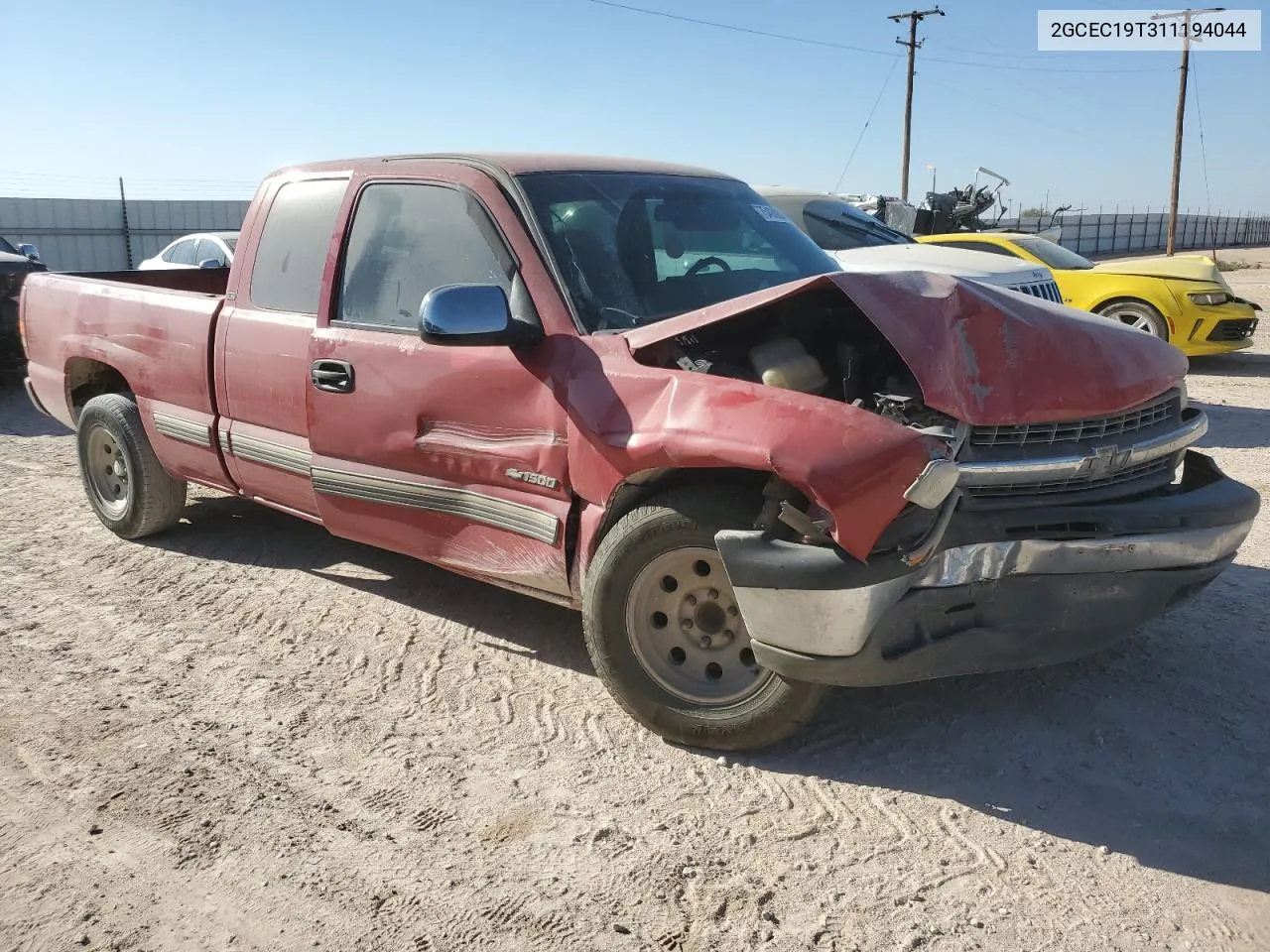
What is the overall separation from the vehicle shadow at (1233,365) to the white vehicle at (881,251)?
4034 mm

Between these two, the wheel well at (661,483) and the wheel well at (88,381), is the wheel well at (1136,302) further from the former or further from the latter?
the wheel well at (88,381)

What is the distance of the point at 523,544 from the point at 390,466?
72cm

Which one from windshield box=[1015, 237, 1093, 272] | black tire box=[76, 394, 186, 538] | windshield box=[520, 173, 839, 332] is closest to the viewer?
windshield box=[520, 173, 839, 332]

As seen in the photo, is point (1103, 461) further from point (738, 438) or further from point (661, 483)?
point (661, 483)

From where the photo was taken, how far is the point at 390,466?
4117mm

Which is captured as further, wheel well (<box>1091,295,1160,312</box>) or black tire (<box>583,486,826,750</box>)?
wheel well (<box>1091,295,1160,312</box>)

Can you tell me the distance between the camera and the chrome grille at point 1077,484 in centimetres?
304

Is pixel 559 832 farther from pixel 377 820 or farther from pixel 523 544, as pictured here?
pixel 523 544

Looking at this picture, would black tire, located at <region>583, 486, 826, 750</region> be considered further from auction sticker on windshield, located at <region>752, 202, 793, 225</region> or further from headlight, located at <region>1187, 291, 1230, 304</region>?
headlight, located at <region>1187, 291, 1230, 304</region>

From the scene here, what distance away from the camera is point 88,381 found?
19.7ft

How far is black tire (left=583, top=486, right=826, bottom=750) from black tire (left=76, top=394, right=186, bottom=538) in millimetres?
3248

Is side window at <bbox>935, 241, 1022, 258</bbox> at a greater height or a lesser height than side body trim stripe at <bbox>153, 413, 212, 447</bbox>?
greater

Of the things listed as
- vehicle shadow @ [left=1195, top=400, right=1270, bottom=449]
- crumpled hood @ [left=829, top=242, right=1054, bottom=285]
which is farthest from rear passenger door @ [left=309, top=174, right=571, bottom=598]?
vehicle shadow @ [left=1195, top=400, right=1270, bottom=449]

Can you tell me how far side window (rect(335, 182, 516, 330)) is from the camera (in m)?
3.93
